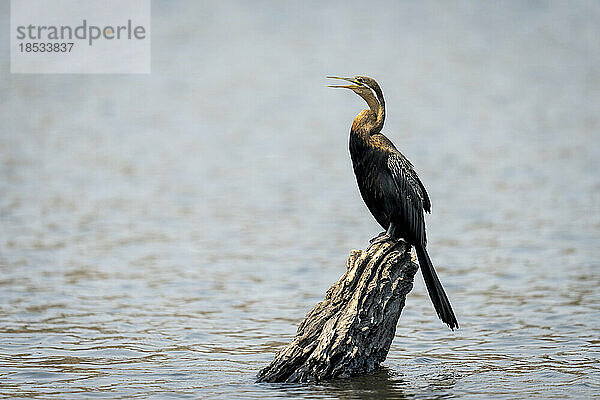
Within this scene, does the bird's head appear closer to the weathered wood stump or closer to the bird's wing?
the bird's wing

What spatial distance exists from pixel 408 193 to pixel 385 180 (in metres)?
0.22

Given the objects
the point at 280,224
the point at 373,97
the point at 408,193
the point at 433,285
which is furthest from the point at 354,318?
the point at 280,224

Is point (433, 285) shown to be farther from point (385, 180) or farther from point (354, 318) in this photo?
point (385, 180)

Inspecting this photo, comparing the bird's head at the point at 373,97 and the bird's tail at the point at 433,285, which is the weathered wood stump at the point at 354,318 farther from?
the bird's head at the point at 373,97

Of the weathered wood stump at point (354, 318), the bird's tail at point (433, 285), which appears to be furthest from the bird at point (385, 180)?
the weathered wood stump at point (354, 318)

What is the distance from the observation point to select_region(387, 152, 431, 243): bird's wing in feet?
26.0

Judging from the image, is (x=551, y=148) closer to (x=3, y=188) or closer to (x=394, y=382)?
(x=3, y=188)

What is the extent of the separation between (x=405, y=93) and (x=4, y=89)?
11.2 m

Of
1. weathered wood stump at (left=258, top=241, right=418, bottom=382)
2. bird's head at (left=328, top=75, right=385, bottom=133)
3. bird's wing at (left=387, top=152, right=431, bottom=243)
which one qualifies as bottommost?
weathered wood stump at (left=258, top=241, right=418, bottom=382)

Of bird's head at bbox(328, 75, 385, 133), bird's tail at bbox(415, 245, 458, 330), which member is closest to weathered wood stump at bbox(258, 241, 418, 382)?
bird's tail at bbox(415, 245, 458, 330)

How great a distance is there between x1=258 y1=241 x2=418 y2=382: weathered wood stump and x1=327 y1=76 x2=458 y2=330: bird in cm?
14

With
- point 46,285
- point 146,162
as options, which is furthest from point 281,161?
point 46,285

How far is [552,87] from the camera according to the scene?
3006 centimetres

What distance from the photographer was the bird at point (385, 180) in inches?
311
